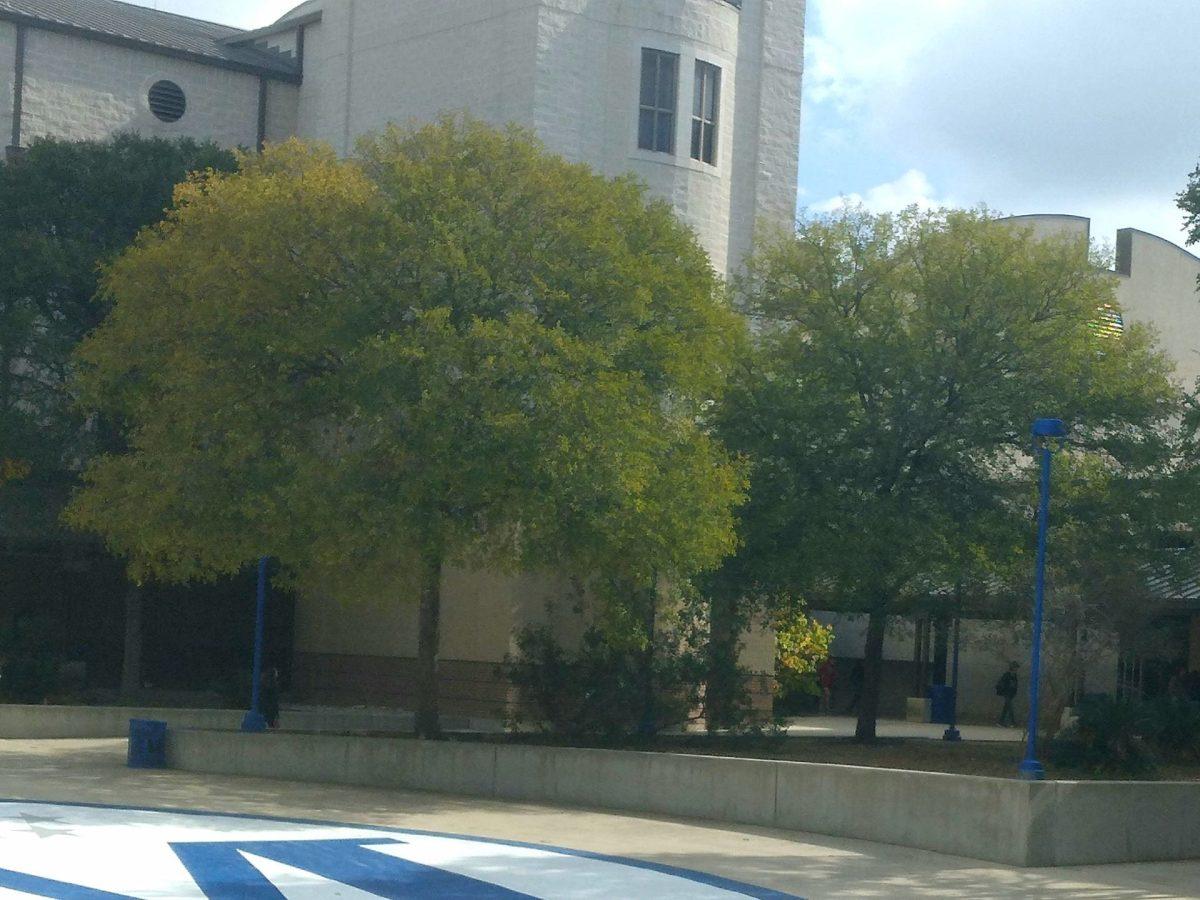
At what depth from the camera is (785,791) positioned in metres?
18.7

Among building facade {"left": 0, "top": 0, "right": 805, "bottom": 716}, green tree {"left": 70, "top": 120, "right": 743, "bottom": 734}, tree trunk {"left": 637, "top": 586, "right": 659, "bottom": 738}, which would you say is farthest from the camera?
building facade {"left": 0, "top": 0, "right": 805, "bottom": 716}

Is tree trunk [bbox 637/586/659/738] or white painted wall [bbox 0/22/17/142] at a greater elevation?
white painted wall [bbox 0/22/17/142]

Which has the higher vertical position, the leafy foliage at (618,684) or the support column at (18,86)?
the support column at (18,86)

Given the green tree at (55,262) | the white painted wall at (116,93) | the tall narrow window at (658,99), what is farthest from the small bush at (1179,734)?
the white painted wall at (116,93)

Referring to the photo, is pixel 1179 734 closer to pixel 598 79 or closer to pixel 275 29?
pixel 598 79

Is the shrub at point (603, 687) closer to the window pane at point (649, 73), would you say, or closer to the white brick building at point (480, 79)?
the white brick building at point (480, 79)

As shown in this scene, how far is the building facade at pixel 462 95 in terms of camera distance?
33.1 m

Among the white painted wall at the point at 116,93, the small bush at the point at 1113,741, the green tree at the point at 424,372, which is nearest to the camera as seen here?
the green tree at the point at 424,372

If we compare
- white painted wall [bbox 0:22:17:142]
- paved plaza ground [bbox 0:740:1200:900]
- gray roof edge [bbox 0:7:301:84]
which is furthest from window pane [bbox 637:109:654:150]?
paved plaza ground [bbox 0:740:1200:900]

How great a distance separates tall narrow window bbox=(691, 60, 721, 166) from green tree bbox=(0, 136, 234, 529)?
964cm

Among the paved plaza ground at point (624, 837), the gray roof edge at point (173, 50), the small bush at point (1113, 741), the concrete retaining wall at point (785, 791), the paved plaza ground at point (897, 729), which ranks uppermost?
the gray roof edge at point (173, 50)

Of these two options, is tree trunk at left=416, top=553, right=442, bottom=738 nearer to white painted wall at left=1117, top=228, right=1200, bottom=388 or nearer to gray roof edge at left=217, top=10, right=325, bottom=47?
gray roof edge at left=217, top=10, right=325, bottom=47

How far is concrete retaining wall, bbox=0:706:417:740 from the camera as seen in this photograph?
89.6 feet

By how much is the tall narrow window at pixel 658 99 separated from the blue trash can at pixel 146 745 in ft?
53.0
